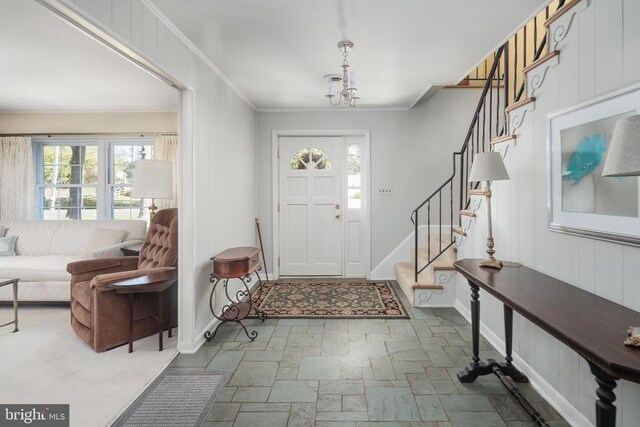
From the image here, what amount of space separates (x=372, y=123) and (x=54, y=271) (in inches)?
177

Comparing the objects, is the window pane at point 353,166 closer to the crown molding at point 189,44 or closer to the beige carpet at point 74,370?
the crown molding at point 189,44

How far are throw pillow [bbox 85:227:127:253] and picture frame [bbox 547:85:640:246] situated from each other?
451 cm

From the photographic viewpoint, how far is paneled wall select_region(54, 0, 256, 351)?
199 cm

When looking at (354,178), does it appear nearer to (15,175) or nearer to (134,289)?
(134,289)

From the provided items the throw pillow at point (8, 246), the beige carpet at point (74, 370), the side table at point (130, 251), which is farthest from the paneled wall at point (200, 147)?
the throw pillow at point (8, 246)

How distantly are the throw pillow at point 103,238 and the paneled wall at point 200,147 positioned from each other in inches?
59.8

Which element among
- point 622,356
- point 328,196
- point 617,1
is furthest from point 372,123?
point 622,356

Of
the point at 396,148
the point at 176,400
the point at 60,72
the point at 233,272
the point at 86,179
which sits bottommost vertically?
the point at 176,400

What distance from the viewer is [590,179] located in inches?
69.4

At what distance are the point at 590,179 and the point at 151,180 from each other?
149 inches

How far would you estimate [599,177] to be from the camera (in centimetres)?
170

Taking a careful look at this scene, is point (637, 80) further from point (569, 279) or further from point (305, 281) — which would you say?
point (305, 281)

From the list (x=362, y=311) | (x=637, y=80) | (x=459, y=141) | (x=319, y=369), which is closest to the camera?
(x=637, y=80)

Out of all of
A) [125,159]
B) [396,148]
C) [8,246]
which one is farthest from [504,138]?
[8,246]
